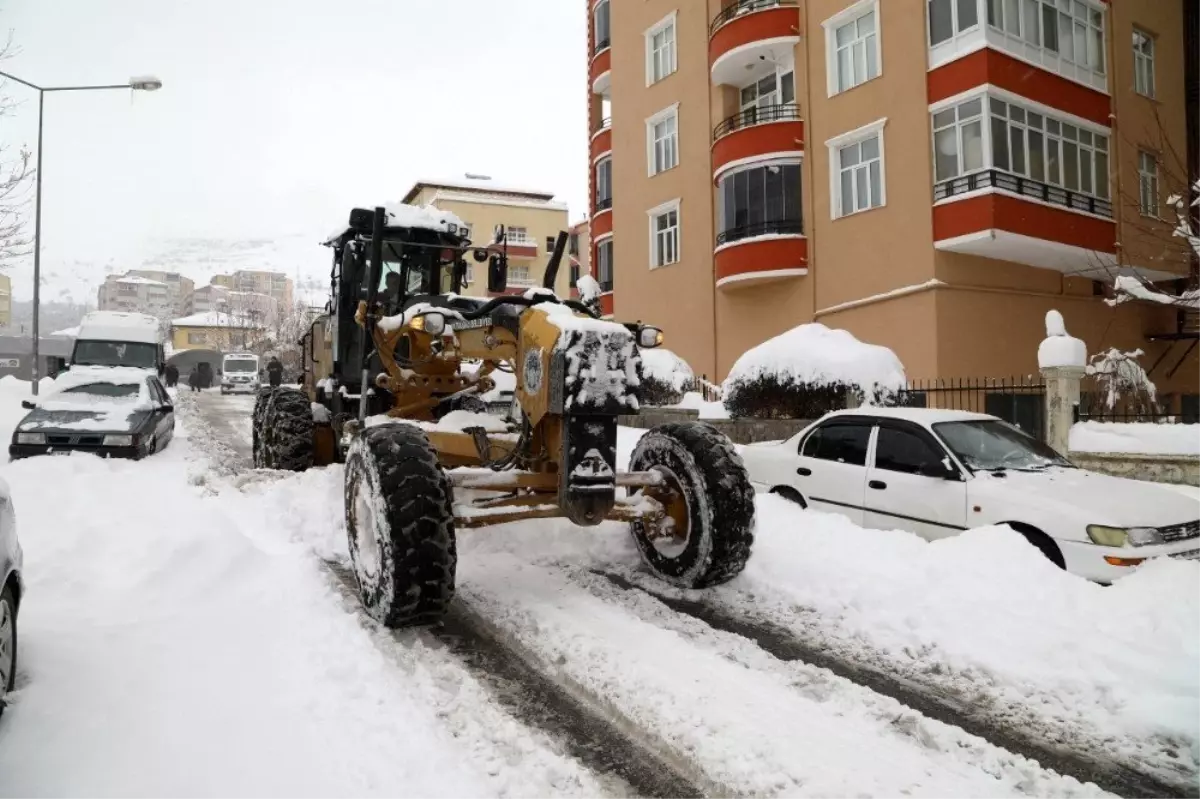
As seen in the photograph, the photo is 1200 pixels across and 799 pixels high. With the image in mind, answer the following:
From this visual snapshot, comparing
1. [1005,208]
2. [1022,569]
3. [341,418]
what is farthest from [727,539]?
[1005,208]

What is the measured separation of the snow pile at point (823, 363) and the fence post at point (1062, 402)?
1992mm

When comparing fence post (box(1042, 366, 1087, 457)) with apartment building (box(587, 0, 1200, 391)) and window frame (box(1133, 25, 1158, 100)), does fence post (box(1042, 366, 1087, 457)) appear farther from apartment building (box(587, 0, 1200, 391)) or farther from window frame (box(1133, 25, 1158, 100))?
window frame (box(1133, 25, 1158, 100))

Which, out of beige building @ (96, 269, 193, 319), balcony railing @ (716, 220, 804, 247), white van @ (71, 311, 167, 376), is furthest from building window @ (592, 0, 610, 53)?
beige building @ (96, 269, 193, 319)

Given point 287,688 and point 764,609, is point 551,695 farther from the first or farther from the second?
point 764,609

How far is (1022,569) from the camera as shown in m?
4.97

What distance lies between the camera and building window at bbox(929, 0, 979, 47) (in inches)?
611

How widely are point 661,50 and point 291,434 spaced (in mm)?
20159

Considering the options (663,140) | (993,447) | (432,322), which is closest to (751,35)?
(663,140)

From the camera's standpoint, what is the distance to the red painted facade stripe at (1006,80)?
50.0ft

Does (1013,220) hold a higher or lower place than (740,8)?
lower

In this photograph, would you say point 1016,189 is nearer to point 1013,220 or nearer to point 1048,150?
point 1013,220

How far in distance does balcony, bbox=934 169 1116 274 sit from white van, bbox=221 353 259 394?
3433 cm

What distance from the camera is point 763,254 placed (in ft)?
61.5

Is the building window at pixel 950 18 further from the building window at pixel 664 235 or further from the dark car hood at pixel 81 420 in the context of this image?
the dark car hood at pixel 81 420
